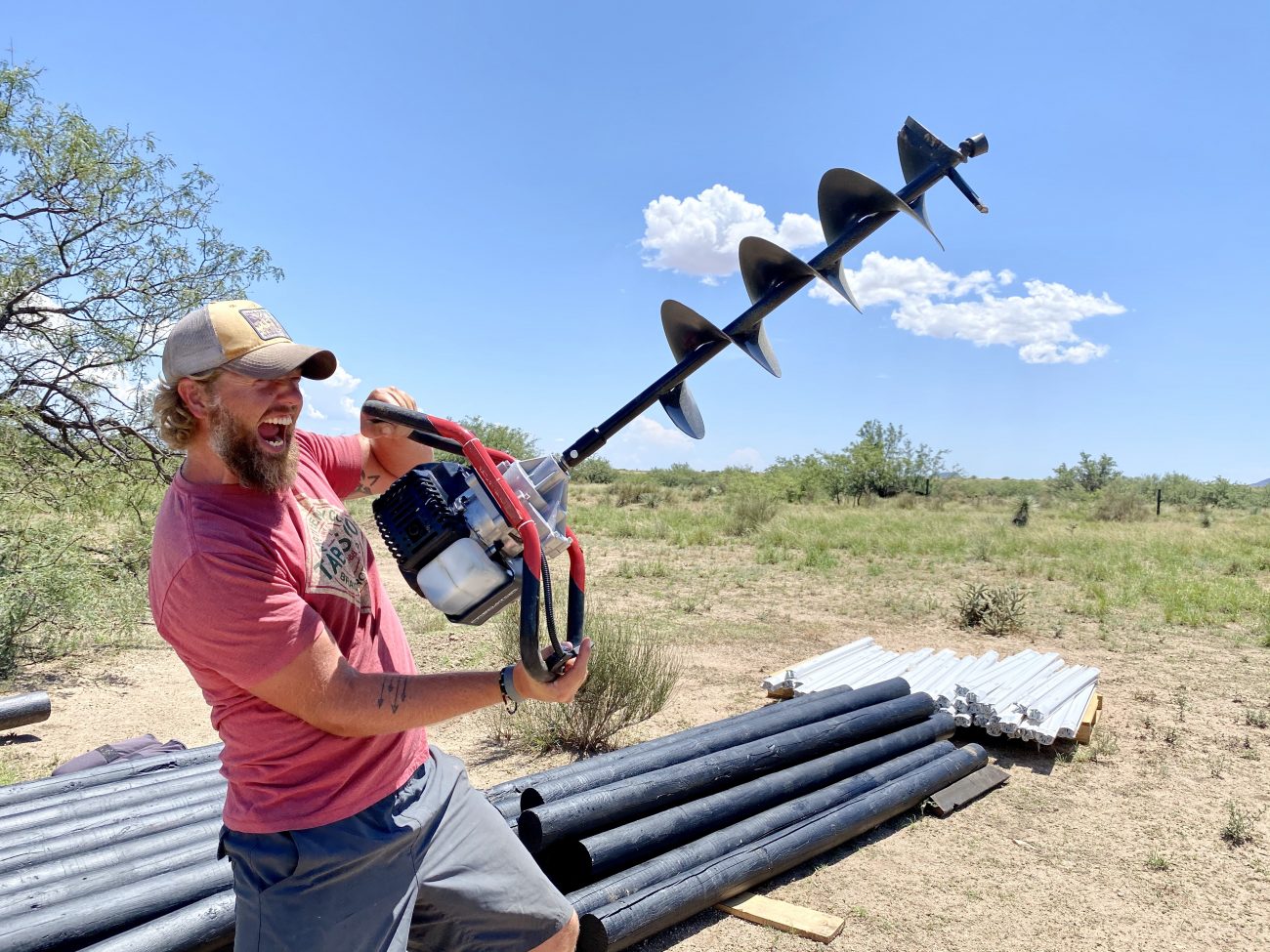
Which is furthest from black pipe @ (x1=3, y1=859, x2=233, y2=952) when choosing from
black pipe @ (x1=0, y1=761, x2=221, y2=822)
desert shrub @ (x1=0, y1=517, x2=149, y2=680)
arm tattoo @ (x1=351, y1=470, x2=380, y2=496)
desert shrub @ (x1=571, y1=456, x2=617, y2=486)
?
desert shrub @ (x1=571, y1=456, x2=617, y2=486)

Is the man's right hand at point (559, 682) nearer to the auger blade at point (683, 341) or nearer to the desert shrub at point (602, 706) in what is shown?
the auger blade at point (683, 341)

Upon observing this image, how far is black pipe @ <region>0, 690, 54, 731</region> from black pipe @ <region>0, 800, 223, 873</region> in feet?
8.07

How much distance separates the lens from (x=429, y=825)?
7.49 ft

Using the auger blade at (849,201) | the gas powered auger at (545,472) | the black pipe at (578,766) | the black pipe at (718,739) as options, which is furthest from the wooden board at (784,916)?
the auger blade at (849,201)

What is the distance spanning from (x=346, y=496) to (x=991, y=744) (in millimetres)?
5720

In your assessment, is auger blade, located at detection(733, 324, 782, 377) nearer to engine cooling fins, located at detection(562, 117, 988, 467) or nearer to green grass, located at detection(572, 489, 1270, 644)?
engine cooling fins, located at detection(562, 117, 988, 467)

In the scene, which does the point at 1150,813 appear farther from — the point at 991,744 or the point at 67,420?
the point at 67,420

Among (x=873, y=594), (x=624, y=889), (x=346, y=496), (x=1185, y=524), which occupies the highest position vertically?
(x=346, y=496)

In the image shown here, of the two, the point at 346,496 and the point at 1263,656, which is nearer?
the point at 346,496

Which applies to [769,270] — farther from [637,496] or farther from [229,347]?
[637,496]

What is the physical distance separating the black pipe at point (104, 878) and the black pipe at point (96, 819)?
444mm

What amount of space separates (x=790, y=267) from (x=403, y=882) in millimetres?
2087

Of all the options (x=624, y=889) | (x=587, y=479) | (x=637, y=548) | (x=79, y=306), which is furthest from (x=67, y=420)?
(x=587, y=479)

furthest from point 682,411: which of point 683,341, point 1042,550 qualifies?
point 1042,550
